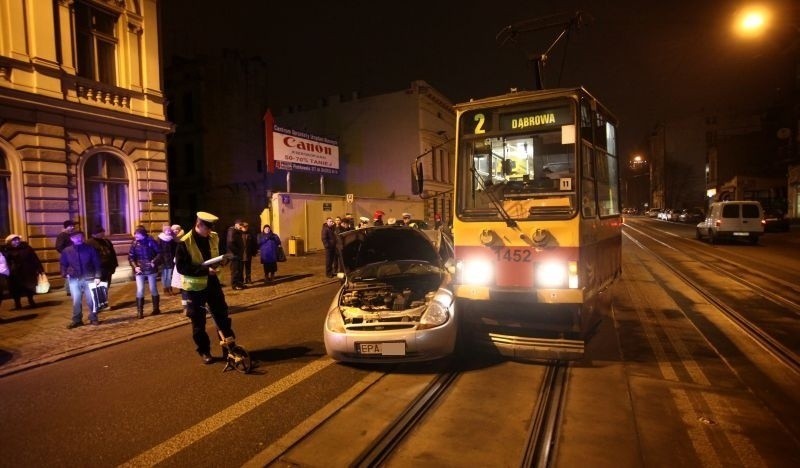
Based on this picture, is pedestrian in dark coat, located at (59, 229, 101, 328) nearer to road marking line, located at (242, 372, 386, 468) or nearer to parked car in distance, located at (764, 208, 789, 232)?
road marking line, located at (242, 372, 386, 468)

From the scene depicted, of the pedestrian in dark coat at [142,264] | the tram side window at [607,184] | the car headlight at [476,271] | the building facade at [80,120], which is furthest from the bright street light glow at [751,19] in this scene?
the building facade at [80,120]

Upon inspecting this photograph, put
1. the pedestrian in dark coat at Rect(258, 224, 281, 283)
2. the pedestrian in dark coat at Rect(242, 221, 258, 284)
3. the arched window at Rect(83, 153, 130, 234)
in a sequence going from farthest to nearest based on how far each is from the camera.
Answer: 1. the arched window at Rect(83, 153, 130, 234)
2. the pedestrian in dark coat at Rect(258, 224, 281, 283)
3. the pedestrian in dark coat at Rect(242, 221, 258, 284)

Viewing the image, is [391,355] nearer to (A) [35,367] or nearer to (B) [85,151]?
(A) [35,367]

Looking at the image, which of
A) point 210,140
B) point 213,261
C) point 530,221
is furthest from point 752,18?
point 210,140

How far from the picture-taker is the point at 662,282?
1109 cm

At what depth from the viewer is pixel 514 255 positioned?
5.61m

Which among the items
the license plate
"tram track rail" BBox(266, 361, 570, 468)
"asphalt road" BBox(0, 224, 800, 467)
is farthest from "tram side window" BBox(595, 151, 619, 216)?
the license plate

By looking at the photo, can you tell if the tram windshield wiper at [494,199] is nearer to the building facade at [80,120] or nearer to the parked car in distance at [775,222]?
the building facade at [80,120]

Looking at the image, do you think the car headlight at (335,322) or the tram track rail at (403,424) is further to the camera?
the car headlight at (335,322)

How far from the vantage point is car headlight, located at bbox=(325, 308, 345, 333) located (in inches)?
208

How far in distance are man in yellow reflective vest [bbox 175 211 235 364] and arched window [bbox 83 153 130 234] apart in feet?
32.5

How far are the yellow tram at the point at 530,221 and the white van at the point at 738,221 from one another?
18.3 m

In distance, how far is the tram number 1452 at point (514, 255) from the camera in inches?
218

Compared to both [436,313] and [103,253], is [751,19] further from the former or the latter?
[103,253]
